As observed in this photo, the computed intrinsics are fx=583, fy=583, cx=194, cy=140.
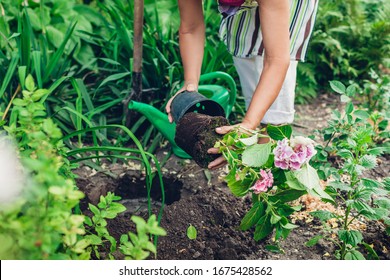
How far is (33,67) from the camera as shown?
9.17 ft

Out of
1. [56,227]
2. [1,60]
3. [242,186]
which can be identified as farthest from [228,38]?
[56,227]

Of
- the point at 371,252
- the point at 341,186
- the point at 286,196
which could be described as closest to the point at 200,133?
the point at 286,196

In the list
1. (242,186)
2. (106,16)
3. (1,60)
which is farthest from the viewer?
(106,16)

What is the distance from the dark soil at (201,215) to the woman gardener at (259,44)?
0.37 metres

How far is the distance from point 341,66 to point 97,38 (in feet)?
4.83

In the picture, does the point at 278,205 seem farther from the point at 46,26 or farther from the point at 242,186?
the point at 46,26

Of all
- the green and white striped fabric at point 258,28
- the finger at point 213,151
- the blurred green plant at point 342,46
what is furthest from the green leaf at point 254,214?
the blurred green plant at point 342,46

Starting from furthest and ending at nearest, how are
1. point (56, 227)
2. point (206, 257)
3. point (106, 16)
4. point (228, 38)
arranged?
point (106, 16) < point (228, 38) < point (206, 257) < point (56, 227)

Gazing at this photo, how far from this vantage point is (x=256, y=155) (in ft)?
5.49

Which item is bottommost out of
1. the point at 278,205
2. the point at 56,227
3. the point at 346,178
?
the point at 346,178

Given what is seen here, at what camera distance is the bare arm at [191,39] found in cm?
229

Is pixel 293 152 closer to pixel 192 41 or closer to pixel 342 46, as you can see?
pixel 192 41

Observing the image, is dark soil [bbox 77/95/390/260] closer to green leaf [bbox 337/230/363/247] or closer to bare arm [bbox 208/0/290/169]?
green leaf [bbox 337/230/363/247]

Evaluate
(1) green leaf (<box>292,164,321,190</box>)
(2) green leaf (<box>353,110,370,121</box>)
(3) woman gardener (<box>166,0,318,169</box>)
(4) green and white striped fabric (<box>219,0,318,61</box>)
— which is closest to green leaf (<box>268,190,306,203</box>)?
(1) green leaf (<box>292,164,321,190</box>)
